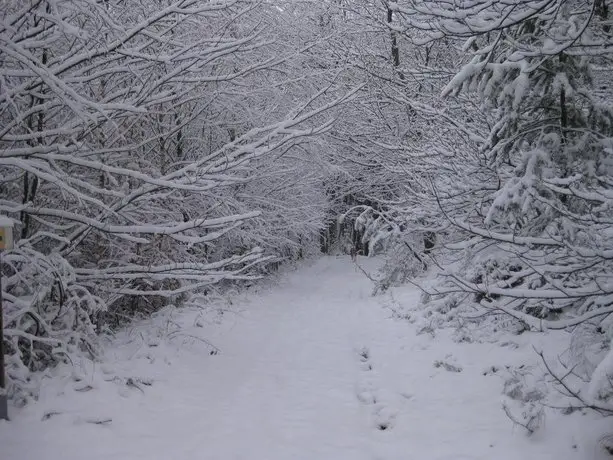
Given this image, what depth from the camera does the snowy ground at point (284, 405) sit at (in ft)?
15.4

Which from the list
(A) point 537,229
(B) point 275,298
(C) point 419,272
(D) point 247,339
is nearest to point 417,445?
(A) point 537,229

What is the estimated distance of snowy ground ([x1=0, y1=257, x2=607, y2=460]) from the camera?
4.68m

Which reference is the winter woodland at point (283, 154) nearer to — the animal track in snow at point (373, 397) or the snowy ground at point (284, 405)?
the snowy ground at point (284, 405)

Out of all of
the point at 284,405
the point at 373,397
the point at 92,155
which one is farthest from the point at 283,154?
the point at 373,397

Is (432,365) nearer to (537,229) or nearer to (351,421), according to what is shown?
(351,421)

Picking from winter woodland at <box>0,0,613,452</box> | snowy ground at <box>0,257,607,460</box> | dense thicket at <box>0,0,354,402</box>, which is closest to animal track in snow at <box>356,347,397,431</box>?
snowy ground at <box>0,257,607,460</box>

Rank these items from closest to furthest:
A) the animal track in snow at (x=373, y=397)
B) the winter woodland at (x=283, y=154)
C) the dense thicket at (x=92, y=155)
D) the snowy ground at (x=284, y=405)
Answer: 1. the winter woodland at (x=283, y=154)
2. the snowy ground at (x=284, y=405)
3. the dense thicket at (x=92, y=155)
4. the animal track in snow at (x=373, y=397)

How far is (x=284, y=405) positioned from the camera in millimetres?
6066

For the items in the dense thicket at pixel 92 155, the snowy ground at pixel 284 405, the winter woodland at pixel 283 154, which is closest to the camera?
the winter woodland at pixel 283 154

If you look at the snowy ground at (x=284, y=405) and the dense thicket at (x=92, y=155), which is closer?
the snowy ground at (x=284, y=405)

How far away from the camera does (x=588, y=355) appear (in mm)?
5473

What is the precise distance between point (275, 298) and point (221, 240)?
2.35m

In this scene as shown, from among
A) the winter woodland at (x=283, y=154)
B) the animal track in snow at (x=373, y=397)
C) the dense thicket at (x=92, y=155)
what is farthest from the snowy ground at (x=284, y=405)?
the dense thicket at (x=92, y=155)

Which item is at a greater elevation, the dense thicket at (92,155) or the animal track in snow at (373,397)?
the dense thicket at (92,155)
